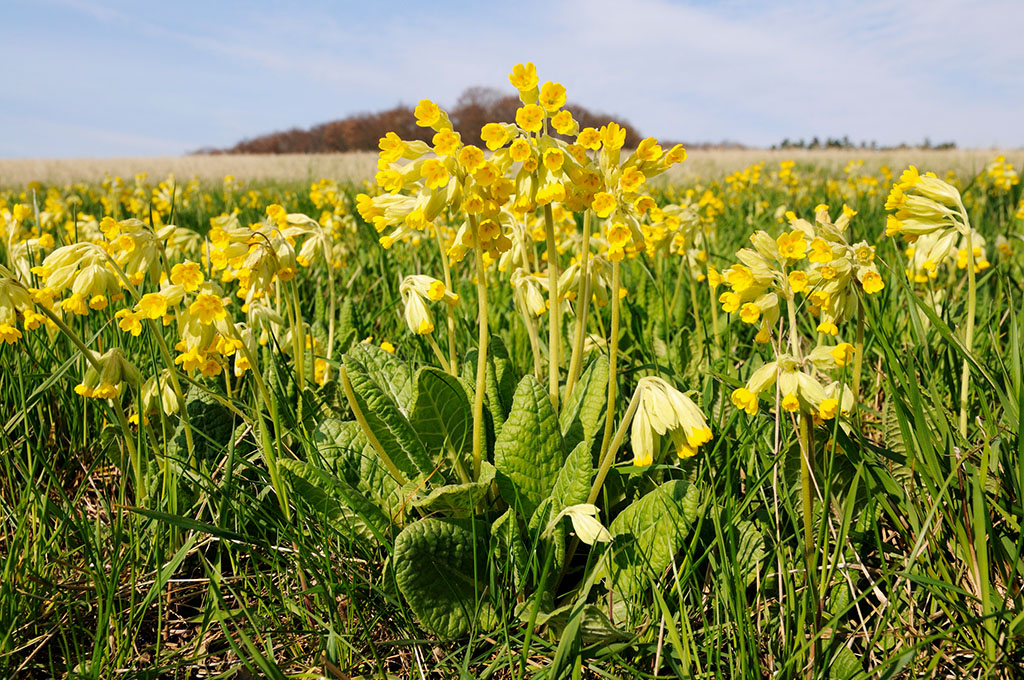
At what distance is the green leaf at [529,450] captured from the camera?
1.68 metres

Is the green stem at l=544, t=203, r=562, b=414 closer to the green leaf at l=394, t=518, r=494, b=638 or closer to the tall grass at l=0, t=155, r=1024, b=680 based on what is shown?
the tall grass at l=0, t=155, r=1024, b=680

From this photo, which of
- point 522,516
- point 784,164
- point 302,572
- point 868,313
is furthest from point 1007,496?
point 784,164

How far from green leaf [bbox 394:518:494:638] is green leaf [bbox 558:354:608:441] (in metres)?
0.42

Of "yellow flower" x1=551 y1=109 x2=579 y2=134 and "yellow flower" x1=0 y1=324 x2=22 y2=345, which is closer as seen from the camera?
"yellow flower" x1=551 y1=109 x2=579 y2=134

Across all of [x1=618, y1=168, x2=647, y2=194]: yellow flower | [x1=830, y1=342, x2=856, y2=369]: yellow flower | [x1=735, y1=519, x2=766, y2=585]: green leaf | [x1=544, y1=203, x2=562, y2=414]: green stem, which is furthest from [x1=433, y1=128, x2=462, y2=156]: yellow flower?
[x1=735, y1=519, x2=766, y2=585]: green leaf

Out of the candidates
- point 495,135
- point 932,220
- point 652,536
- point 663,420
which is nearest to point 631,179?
point 495,135

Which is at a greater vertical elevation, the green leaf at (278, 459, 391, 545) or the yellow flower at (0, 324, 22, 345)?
the yellow flower at (0, 324, 22, 345)

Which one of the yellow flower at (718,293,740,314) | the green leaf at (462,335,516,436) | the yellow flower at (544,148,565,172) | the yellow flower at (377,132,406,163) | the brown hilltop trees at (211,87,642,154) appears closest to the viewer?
the yellow flower at (544,148,565,172)

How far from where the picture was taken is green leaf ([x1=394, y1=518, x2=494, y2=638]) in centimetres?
147

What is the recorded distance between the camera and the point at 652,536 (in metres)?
1.56

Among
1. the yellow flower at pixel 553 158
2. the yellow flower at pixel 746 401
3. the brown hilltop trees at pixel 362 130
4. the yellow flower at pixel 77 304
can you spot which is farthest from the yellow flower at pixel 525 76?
the brown hilltop trees at pixel 362 130

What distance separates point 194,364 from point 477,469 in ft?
2.62

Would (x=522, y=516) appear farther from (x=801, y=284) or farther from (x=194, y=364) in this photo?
(x=194, y=364)

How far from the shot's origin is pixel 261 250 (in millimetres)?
1961
